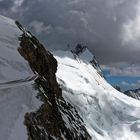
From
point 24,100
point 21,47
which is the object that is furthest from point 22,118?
point 21,47

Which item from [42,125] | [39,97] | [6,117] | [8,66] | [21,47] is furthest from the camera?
[21,47]

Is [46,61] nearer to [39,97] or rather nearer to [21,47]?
[21,47]

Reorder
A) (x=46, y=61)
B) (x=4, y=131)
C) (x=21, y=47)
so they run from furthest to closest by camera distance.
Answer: (x=46, y=61) → (x=21, y=47) → (x=4, y=131)

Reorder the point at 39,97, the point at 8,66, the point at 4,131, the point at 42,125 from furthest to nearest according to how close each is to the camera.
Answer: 1. the point at 8,66
2. the point at 39,97
3. the point at 42,125
4. the point at 4,131

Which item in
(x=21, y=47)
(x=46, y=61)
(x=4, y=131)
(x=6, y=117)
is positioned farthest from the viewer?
(x=46, y=61)

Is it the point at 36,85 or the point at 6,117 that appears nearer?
the point at 6,117

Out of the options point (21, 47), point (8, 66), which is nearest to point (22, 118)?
point (8, 66)

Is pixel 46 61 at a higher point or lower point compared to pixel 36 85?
higher

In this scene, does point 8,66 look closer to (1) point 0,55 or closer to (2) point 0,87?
(1) point 0,55

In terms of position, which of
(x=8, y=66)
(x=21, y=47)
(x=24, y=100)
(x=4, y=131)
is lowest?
(x=4, y=131)
